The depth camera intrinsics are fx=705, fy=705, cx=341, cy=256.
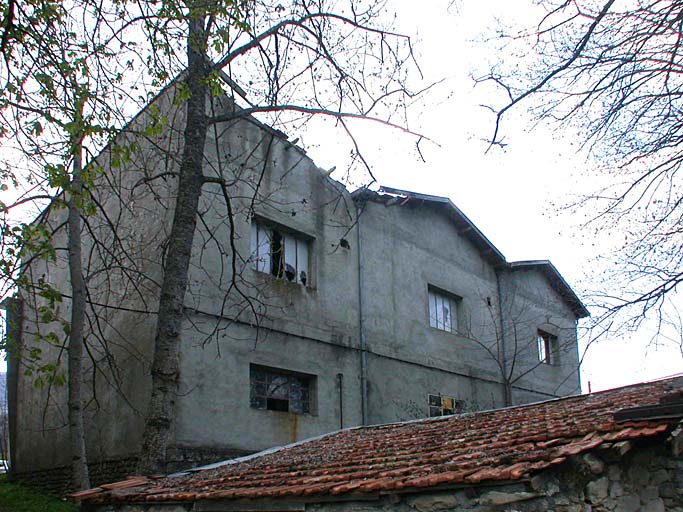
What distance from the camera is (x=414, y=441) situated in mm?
8703

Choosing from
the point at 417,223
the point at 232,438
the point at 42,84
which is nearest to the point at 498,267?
the point at 417,223

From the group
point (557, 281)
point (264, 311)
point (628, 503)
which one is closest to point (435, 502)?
point (628, 503)

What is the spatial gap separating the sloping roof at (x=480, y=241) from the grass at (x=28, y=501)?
9.36 metres

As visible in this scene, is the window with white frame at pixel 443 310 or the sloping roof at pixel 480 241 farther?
the window with white frame at pixel 443 310

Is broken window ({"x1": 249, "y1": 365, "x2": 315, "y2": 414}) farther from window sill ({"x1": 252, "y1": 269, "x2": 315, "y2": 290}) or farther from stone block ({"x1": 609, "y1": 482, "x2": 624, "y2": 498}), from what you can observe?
stone block ({"x1": 609, "y1": 482, "x2": 624, "y2": 498})

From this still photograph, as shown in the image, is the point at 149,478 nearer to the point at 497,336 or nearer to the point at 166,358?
the point at 166,358

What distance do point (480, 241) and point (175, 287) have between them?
42.2 ft

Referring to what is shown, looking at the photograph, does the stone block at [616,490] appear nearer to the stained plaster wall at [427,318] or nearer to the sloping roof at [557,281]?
the stained plaster wall at [427,318]

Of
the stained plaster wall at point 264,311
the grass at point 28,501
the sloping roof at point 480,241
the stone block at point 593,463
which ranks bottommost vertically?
the grass at point 28,501

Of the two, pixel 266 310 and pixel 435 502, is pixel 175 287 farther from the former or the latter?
pixel 435 502

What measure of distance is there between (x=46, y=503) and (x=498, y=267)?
48.4 feet

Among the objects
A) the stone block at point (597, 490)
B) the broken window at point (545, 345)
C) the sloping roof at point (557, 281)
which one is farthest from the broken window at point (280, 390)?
the broken window at point (545, 345)

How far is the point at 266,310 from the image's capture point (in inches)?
551

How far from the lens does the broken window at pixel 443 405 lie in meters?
18.0
